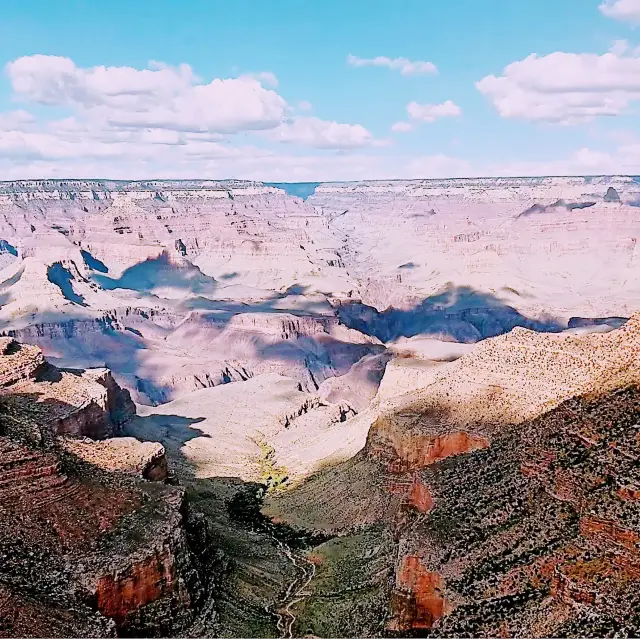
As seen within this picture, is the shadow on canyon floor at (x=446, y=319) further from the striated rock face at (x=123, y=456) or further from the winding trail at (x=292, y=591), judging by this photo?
the winding trail at (x=292, y=591)

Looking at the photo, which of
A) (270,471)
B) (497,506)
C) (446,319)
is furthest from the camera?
(446,319)

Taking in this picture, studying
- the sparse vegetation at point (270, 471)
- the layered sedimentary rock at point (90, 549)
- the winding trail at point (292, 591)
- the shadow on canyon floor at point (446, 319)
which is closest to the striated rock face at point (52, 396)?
the layered sedimentary rock at point (90, 549)

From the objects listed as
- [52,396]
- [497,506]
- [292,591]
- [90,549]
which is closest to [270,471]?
[52,396]

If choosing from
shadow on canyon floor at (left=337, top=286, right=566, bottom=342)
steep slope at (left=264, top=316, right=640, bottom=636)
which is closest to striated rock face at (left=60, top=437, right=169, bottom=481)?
steep slope at (left=264, top=316, right=640, bottom=636)

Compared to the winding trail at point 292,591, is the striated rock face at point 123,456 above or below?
above

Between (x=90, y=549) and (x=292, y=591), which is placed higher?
(x=90, y=549)

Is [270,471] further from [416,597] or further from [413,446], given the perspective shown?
[416,597]

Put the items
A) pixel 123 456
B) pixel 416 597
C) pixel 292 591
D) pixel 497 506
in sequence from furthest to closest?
pixel 123 456
pixel 292 591
pixel 497 506
pixel 416 597

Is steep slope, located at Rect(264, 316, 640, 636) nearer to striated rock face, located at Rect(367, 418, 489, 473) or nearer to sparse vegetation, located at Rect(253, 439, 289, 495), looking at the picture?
striated rock face, located at Rect(367, 418, 489, 473)

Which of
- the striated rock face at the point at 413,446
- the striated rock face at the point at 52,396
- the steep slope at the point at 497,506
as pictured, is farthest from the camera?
the striated rock face at the point at 52,396
